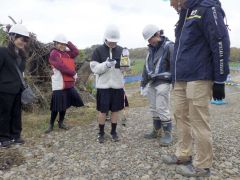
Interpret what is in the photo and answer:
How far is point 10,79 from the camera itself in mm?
5738

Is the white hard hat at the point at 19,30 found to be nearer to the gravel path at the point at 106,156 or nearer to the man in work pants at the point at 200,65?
the gravel path at the point at 106,156

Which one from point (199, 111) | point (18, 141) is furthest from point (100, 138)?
point (199, 111)

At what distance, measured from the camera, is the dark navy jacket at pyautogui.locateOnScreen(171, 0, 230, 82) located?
378 centimetres

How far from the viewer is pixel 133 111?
31.4 ft

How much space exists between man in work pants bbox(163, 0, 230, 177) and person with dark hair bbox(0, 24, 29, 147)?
9.22 feet

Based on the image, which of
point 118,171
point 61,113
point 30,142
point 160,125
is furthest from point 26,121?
point 118,171

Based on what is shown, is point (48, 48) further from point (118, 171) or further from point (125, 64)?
point (118, 171)

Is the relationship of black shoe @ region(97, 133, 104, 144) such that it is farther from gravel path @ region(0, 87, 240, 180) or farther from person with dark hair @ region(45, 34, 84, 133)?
person with dark hair @ region(45, 34, 84, 133)

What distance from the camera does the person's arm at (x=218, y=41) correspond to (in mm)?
3760

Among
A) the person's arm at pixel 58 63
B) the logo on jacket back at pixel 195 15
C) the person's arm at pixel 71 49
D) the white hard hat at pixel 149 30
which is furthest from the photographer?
the person's arm at pixel 71 49

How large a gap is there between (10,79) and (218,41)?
11.6 ft

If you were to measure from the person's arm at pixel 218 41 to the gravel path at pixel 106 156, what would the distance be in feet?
4.65

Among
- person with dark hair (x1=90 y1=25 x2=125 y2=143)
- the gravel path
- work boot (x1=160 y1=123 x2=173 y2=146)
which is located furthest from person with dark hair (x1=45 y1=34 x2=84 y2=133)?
work boot (x1=160 y1=123 x2=173 y2=146)

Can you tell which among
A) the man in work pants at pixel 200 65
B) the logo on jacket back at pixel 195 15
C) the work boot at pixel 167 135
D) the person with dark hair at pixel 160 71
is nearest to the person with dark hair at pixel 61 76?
the person with dark hair at pixel 160 71
